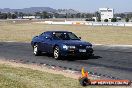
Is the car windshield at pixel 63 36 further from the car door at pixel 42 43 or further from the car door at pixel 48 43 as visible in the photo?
the car door at pixel 42 43

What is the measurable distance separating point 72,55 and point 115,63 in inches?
99.6

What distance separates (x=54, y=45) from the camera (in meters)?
19.2

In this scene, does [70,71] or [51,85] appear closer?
[51,85]

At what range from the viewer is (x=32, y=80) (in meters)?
11.2

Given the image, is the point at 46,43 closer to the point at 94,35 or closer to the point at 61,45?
the point at 61,45

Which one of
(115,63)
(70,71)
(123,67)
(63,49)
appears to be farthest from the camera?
(63,49)

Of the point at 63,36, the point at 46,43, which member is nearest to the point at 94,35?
the point at 46,43

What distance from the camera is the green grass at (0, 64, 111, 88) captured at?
33.7ft

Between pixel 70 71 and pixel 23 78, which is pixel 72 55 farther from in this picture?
pixel 23 78

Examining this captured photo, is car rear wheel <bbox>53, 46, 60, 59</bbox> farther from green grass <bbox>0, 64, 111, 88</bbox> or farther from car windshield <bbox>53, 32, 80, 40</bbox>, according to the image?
green grass <bbox>0, 64, 111, 88</bbox>

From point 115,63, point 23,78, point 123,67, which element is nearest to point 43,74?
point 23,78

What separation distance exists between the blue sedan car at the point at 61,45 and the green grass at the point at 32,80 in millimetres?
5477

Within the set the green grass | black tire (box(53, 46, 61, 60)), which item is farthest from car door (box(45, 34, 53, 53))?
the green grass

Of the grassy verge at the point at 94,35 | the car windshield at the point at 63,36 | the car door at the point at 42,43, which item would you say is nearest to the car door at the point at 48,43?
the car door at the point at 42,43
